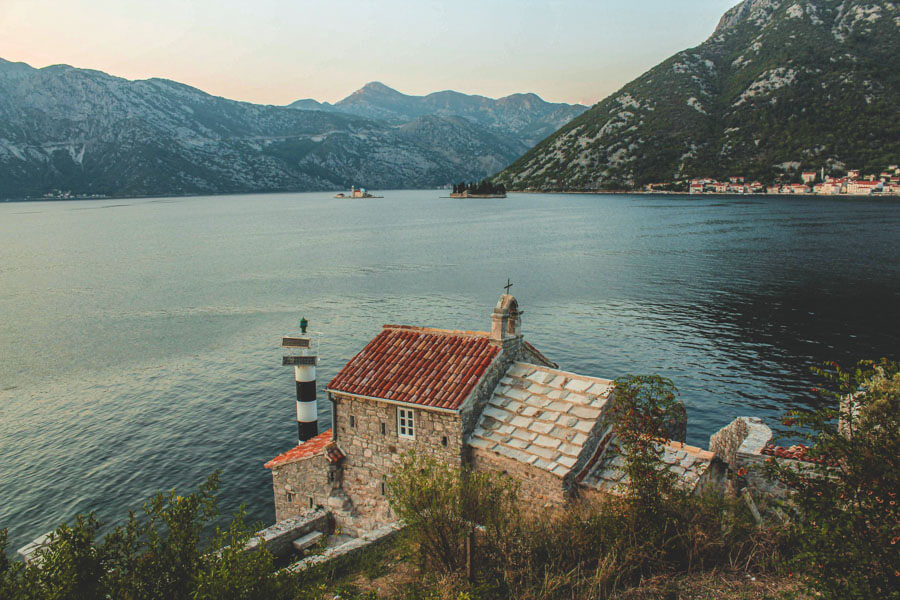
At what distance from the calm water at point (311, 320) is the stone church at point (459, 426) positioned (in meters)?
5.50

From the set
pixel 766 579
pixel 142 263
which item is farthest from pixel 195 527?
pixel 142 263

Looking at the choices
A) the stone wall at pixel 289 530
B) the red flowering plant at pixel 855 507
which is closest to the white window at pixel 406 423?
the stone wall at pixel 289 530

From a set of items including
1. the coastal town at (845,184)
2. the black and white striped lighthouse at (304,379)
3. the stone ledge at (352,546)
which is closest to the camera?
the stone ledge at (352,546)

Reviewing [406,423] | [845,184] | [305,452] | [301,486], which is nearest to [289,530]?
[301,486]

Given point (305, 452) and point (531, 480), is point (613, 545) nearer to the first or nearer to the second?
point (531, 480)

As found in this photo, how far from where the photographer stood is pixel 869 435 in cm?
818

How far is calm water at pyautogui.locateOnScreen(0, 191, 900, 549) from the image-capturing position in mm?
28172

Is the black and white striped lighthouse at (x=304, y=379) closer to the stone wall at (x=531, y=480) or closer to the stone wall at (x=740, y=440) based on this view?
the stone wall at (x=531, y=480)

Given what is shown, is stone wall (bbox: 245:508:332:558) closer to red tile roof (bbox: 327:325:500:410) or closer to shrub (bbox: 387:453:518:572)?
red tile roof (bbox: 327:325:500:410)

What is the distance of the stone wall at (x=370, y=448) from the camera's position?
1795 centimetres

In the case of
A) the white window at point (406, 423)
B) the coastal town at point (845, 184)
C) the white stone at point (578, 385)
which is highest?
the coastal town at point (845, 184)

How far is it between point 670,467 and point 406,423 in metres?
8.58

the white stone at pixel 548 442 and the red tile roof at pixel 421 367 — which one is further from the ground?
the red tile roof at pixel 421 367

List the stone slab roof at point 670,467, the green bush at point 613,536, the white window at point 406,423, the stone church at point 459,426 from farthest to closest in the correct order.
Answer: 1. the white window at point 406,423
2. the stone church at point 459,426
3. the stone slab roof at point 670,467
4. the green bush at point 613,536
